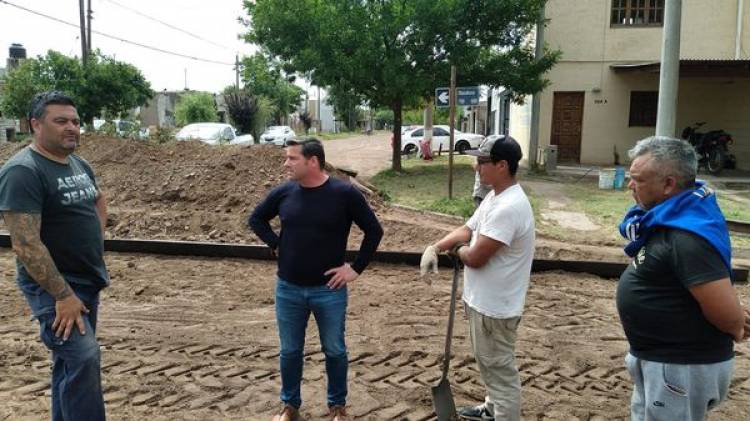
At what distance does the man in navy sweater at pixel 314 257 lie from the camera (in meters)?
3.35

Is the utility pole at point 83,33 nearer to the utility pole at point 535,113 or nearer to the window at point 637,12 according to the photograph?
the utility pole at point 535,113

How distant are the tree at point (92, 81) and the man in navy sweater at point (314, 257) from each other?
22.2 m

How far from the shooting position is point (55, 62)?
23.1 m

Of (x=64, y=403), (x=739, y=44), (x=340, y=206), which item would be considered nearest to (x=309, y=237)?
(x=340, y=206)

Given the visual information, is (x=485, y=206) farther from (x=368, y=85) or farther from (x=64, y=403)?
(x=368, y=85)

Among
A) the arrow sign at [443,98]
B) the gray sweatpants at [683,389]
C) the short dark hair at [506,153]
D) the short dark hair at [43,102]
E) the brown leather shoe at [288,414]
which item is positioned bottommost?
the brown leather shoe at [288,414]

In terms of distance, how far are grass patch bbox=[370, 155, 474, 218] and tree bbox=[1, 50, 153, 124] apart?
12.2 m

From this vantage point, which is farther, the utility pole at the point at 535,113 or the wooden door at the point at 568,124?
the wooden door at the point at 568,124

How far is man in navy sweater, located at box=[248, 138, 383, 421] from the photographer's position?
3348 millimetres

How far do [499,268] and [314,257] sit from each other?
1.03 m

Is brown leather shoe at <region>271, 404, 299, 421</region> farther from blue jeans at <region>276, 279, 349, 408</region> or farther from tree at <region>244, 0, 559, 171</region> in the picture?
tree at <region>244, 0, 559, 171</region>

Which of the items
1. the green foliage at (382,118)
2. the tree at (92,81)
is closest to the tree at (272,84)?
the tree at (92,81)

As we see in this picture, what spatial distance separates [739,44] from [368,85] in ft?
38.6

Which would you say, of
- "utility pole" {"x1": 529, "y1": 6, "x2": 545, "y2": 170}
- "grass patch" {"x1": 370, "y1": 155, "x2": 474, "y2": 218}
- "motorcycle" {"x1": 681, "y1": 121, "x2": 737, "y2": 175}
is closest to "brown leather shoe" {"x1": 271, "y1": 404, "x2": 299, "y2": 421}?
"grass patch" {"x1": 370, "y1": 155, "x2": 474, "y2": 218}
